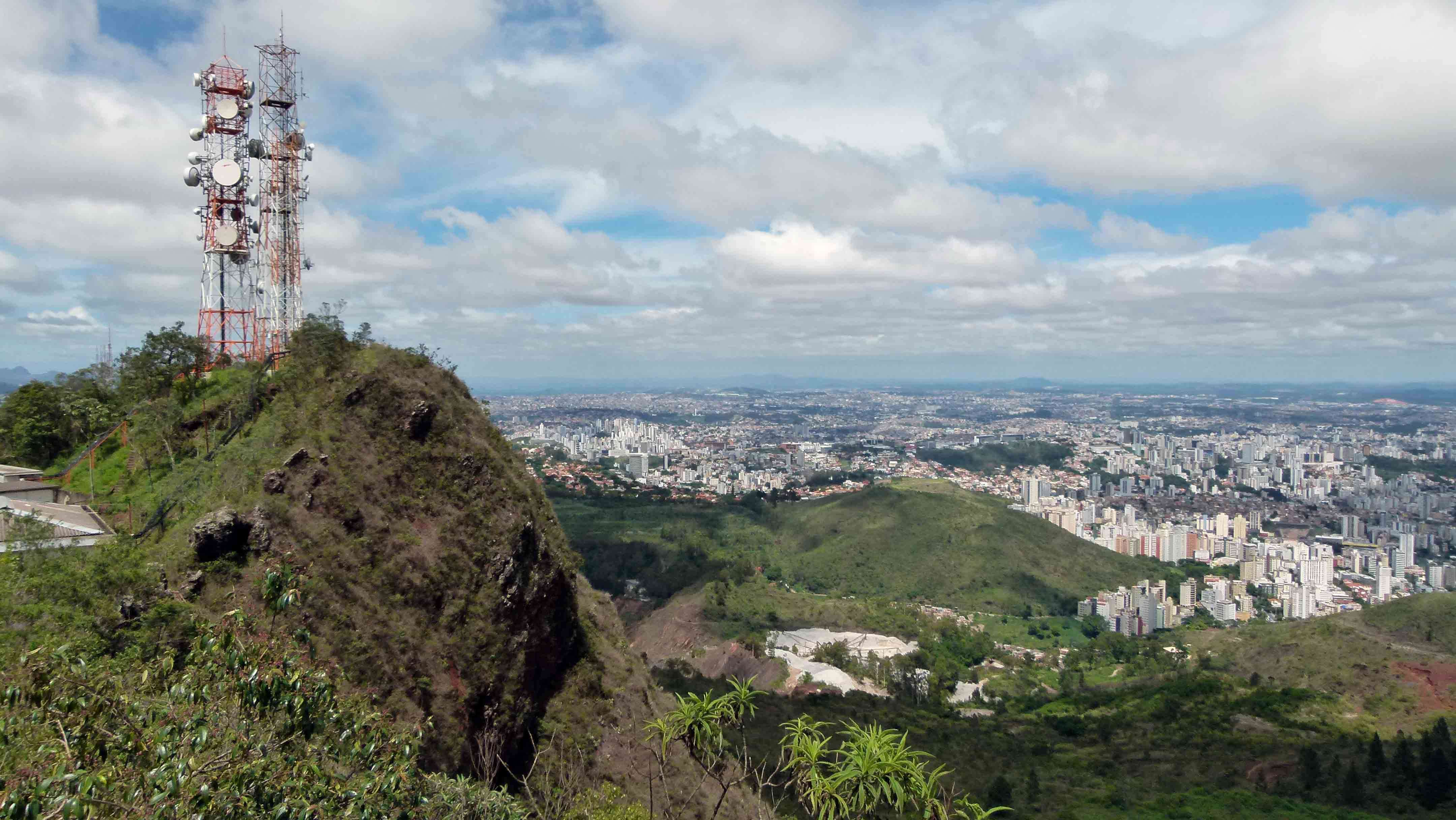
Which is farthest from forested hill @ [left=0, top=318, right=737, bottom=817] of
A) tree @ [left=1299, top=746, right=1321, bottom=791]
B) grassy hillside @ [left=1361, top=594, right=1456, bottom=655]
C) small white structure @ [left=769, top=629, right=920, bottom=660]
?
grassy hillside @ [left=1361, top=594, right=1456, bottom=655]

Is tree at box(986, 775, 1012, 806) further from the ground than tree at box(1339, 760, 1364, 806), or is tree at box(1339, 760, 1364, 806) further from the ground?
tree at box(986, 775, 1012, 806)

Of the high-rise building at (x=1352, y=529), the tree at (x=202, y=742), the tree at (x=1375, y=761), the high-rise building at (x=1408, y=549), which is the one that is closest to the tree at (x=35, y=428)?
the tree at (x=202, y=742)

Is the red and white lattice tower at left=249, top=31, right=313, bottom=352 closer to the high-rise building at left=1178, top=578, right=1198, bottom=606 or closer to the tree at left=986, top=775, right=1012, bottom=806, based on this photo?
the tree at left=986, top=775, right=1012, bottom=806

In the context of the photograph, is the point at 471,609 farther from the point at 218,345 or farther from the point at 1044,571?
the point at 1044,571

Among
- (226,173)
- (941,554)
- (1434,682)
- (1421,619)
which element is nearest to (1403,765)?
(1434,682)

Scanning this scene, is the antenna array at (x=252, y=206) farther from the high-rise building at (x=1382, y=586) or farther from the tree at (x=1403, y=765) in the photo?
the high-rise building at (x=1382, y=586)

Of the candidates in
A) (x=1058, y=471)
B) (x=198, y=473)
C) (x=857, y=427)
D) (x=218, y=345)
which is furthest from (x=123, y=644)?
(x=857, y=427)

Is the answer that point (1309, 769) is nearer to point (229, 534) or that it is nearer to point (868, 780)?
point (868, 780)
